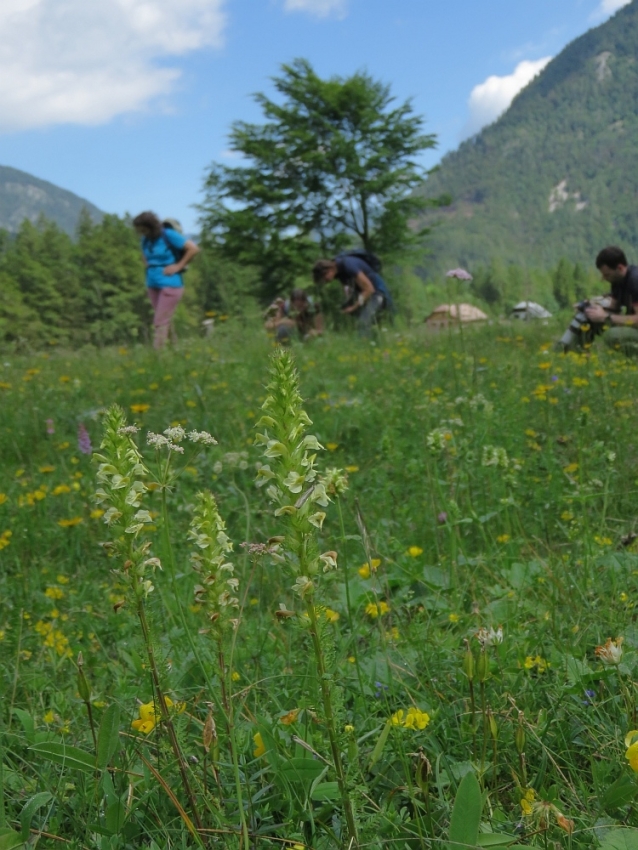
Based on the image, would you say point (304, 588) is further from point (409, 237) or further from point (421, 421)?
→ point (409, 237)

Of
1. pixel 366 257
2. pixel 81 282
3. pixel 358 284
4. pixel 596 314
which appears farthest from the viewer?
pixel 81 282

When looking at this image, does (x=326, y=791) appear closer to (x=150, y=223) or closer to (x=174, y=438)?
(x=174, y=438)

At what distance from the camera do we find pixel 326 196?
93.1 feet

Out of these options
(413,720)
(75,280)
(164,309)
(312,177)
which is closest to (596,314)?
(164,309)

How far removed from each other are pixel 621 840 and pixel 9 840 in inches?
41.6

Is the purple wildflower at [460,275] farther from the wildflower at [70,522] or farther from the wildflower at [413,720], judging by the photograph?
the wildflower at [413,720]

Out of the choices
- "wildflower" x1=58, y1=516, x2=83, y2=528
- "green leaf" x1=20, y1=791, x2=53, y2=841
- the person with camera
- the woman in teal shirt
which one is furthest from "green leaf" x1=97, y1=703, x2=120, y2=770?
the woman in teal shirt

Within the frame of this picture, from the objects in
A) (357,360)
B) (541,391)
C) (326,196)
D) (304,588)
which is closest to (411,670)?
(304,588)

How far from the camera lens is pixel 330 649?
1.07 m

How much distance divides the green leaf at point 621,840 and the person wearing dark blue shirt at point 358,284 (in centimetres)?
809

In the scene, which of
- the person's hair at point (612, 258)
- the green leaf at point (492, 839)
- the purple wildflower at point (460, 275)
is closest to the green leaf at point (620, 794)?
the green leaf at point (492, 839)

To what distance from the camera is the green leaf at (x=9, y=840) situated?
3.57 ft

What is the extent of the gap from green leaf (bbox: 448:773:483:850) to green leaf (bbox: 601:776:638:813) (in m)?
0.36

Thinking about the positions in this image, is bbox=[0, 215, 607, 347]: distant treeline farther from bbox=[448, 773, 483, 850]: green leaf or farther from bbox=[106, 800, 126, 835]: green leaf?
bbox=[448, 773, 483, 850]: green leaf
